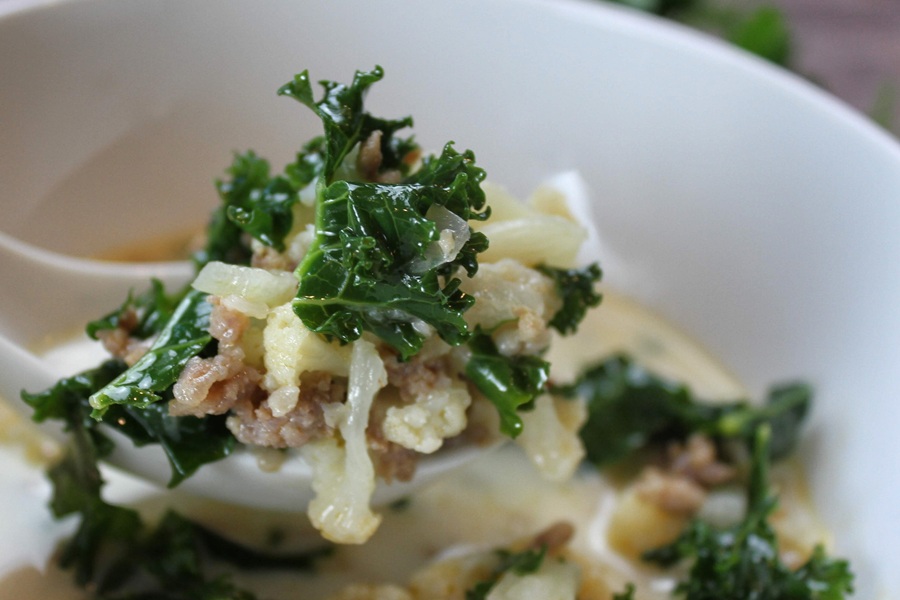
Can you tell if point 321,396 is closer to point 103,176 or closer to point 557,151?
point 103,176

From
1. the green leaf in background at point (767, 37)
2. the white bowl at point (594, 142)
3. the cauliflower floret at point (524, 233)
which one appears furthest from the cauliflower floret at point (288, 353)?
the green leaf in background at point (767, 37)

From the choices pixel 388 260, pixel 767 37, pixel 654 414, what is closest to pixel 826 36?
pixel 767 37

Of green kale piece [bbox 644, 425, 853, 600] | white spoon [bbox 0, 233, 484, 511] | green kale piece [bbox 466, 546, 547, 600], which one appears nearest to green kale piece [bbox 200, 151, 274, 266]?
white spoon [bbox 0, 233, 484, 511]

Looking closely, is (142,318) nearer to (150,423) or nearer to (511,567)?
(150,423)

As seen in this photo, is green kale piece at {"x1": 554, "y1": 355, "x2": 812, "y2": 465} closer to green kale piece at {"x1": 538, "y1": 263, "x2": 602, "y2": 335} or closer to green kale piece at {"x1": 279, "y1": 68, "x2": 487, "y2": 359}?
green kale piece at {"x1": 538, "y1": 263, "x2": 602, "y2": 335}

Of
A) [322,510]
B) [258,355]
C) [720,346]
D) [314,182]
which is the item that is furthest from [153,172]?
[720,346]

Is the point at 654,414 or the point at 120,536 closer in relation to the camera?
the point at 120,536
